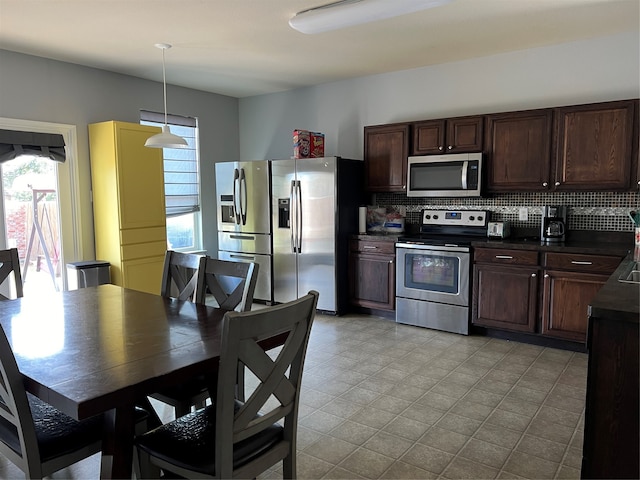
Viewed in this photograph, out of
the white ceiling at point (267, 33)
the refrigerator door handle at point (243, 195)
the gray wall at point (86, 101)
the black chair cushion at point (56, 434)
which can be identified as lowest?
the black chair cushion at point (56, 434)

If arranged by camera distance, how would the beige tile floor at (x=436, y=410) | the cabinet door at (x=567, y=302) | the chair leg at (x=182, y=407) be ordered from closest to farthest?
the chair leg at (x=182, y=407)
the beige tile floor at (x=436, y=410)
the cabinet door at (x=567, y=302)

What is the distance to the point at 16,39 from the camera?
382cm

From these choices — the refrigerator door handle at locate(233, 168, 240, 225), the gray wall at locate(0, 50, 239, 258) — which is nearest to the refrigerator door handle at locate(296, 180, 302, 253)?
the refrigerator door handle at locate(233, 168, 240, 225)

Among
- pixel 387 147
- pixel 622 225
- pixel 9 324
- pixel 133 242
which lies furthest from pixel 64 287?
pixel 622 225

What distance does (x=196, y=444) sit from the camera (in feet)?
5.40

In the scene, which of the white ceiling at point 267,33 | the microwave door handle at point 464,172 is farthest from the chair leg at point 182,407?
the microwave door handle at point 464,172

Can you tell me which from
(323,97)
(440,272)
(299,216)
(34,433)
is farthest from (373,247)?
(34,433)

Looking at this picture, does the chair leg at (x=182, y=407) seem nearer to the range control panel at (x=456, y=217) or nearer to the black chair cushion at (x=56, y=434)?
the black chair cushion at (x=56, y=434)

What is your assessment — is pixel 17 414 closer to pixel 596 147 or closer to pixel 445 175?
pixel 445 175

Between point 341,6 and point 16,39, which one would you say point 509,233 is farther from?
point 16,39

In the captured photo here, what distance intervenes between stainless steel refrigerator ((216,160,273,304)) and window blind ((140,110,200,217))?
369 millimetres

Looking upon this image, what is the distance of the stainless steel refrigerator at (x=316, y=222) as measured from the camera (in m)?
4.86

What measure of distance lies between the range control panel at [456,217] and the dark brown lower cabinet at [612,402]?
2.84 metres

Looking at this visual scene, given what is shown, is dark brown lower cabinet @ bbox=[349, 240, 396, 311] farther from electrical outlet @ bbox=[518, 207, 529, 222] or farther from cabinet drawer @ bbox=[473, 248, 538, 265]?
electrical outlet @ bbox=[518, 207, 529, 222]
